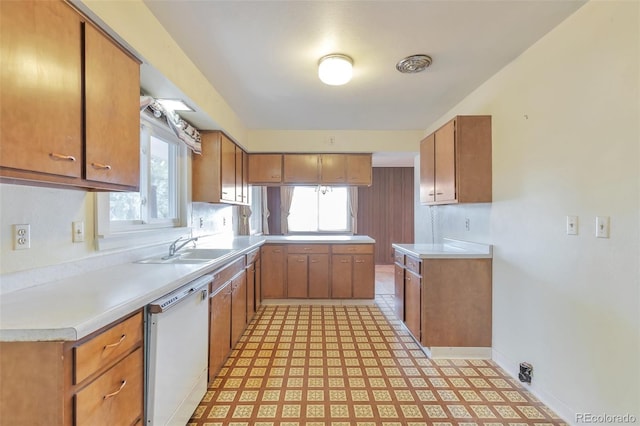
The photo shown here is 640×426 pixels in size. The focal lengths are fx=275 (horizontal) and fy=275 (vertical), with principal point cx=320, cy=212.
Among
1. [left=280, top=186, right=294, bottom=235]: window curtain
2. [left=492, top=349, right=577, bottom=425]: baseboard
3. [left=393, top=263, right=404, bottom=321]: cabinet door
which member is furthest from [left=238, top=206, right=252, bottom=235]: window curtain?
[left=492, top=349, right=577, bottom=425]: baseboard

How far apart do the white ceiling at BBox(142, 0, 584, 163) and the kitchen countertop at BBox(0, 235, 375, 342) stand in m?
1.27

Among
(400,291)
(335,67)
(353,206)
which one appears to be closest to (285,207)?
(353,206)

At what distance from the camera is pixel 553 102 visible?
1.77m

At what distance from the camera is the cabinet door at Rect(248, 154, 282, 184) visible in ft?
13.2

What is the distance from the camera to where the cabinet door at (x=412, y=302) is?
2.54 metres

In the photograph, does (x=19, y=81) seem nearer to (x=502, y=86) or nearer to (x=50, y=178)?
(x=50, y=178)

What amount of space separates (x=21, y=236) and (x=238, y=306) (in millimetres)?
1703

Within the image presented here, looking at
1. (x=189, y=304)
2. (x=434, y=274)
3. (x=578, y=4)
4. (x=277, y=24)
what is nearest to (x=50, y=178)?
(x=189, y=304)

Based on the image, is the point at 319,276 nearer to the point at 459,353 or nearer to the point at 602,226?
the point at 459,353

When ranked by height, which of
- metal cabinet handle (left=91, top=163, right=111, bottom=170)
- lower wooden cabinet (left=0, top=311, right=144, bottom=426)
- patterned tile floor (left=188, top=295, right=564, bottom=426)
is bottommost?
patterned tile floor (left=188, top=295, right=564, bottom=426)

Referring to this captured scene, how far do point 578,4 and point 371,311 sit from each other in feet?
10.8

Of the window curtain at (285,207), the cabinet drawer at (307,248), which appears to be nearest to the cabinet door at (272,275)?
the cabinet drawer at (307,248)

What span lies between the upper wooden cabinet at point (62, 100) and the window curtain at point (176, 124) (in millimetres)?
396

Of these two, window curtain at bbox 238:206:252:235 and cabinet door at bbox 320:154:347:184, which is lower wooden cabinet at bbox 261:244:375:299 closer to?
window curtain at bbox 238:206:252:235
